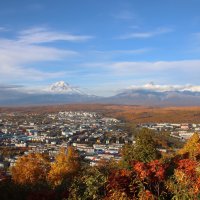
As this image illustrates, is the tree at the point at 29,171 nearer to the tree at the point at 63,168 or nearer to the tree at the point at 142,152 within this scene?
the tree at the point at 63,168

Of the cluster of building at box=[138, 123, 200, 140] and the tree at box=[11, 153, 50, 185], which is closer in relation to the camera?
the tree at box=[11, 153, 50, 185]

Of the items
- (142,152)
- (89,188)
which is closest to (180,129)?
(142,152)

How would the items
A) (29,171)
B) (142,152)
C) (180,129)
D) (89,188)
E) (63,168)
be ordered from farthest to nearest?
(180,129) → (63,168) → (29,171) → (142,152) → (89,188)

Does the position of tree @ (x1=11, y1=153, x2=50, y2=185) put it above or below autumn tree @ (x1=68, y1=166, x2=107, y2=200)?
below

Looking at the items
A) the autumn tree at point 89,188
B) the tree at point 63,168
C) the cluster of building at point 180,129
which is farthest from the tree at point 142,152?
the cluster of building at point 180,129

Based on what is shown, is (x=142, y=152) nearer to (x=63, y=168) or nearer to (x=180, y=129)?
(x=63, y=168)

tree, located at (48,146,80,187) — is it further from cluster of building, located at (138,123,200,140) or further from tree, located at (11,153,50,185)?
cluster of building, located at (138,123,200,140)

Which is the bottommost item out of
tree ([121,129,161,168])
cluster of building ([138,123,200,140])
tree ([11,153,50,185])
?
cluster of building ([138,123,200,140])

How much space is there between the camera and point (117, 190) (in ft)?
48.6

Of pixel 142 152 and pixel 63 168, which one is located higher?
pixel 142 152

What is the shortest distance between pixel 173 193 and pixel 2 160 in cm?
4341

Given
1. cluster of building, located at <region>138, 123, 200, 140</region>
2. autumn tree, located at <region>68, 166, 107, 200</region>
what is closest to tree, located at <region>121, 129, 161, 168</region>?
autumn tree, located at <region>68, 166, 107, 200</region>

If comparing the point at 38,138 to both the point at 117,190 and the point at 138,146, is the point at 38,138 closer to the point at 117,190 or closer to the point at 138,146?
the point at 138,146

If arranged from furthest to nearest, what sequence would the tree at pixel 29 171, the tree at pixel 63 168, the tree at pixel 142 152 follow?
the tree at pixel 29 171
the tree at pixel 142 152
the tree at pixel 63 168
